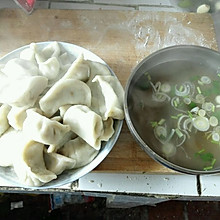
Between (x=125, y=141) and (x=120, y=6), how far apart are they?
2.18 feet

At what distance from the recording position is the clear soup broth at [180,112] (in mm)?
1013

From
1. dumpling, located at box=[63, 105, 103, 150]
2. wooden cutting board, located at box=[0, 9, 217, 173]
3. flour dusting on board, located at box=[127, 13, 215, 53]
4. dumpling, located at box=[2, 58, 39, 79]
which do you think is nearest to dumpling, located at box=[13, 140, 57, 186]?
dumpling, located at box=[63, 105, 103, 150]

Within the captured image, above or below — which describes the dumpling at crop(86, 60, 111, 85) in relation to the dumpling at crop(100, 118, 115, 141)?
above

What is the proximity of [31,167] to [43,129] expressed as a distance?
0.35 ft

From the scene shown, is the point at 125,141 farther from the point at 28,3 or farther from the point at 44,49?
the point at 28,3

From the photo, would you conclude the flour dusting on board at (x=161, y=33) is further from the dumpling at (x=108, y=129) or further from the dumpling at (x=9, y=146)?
the dumpling at (x=9, y=146)

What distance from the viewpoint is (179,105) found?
1.09 meters

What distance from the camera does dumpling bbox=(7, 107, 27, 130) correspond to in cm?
94

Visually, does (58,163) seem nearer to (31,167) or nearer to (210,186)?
(31,167)

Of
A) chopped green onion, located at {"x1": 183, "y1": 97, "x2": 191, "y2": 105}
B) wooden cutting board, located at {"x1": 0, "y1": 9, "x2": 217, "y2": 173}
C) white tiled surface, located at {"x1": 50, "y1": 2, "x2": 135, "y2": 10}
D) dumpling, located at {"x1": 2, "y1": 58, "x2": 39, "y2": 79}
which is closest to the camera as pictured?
dumpling, located at {"x1": 2, "y1": 58, "x2": 39, "y2": 79}

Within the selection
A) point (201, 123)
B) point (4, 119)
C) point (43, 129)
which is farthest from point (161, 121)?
point (4, 119)

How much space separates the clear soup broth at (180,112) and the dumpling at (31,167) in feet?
0.96

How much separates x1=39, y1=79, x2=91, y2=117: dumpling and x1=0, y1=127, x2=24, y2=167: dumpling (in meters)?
0.11

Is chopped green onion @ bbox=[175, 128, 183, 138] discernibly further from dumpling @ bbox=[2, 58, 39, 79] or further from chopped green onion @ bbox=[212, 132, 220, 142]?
dumpling @ bbox=[2, 58, 39, 79]
